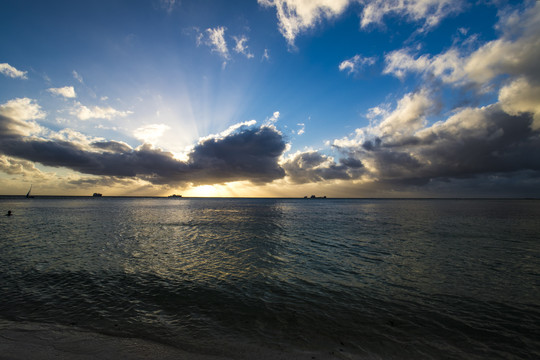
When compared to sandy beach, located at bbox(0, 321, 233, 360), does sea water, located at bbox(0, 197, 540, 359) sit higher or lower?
lower

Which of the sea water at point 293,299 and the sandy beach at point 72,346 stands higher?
the sandy beach at point 72,346

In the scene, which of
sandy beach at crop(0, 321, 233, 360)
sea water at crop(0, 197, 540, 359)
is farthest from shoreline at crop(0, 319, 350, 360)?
sea water at crop(0, 197, 540, 359)

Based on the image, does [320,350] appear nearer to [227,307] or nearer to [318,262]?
[227,307]

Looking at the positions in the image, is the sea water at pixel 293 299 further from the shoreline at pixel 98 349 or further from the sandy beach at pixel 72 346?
the sandy beach at pixel 72 346

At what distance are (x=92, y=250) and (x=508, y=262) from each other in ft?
136

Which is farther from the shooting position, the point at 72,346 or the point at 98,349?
the point at 72,346

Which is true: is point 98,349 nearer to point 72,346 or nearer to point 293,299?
point 72,346

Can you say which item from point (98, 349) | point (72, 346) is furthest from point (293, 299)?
point (72, 346)

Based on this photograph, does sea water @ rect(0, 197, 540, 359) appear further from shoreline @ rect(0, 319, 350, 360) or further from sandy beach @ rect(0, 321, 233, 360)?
sandy beach @ rect(0, 321, 233, 360)

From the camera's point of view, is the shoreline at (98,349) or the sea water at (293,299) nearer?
the shoreline at (98,349)

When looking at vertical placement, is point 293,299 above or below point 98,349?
below

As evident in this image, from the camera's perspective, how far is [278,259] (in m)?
22.4

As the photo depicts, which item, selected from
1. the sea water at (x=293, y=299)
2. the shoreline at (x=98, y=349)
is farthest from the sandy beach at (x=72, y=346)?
the sea water at (x=293, y=299)

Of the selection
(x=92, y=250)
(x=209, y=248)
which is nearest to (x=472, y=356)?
(x=209, y=248)
